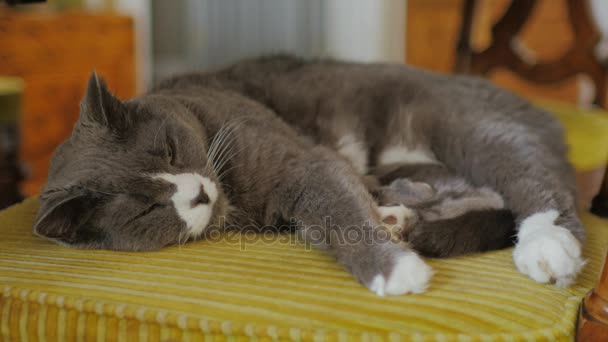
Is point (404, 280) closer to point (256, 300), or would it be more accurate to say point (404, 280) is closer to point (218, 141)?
point (256, 300)

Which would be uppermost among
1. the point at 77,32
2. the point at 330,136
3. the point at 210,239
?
the point at 77,32

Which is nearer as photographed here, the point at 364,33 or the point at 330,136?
the point at 330,136

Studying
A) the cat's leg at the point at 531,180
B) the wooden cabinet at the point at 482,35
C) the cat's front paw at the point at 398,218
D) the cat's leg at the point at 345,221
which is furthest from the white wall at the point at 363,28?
the cat's front paw at the point at 398,218

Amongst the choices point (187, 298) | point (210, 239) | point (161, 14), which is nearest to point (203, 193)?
point (210, 239)

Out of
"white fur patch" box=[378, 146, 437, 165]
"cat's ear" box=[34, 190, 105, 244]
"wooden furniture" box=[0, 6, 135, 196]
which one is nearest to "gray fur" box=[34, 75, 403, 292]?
"cat's ear" box=[34, 190, 105, 244]

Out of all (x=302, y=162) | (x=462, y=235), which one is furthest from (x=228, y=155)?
(x=462, y=235)

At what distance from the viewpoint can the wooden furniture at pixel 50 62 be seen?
277cm

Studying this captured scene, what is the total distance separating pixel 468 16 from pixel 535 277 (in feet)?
5.16

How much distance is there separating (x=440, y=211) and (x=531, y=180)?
193 mm

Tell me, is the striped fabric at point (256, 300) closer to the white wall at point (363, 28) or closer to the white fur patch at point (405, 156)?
the white fur patch at point (405, 156)

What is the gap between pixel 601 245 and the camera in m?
1.09

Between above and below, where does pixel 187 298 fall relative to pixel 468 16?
below

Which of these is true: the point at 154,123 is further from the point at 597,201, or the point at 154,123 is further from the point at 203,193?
the point at 597,201

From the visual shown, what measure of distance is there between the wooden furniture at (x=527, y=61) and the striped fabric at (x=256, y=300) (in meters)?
1.24
